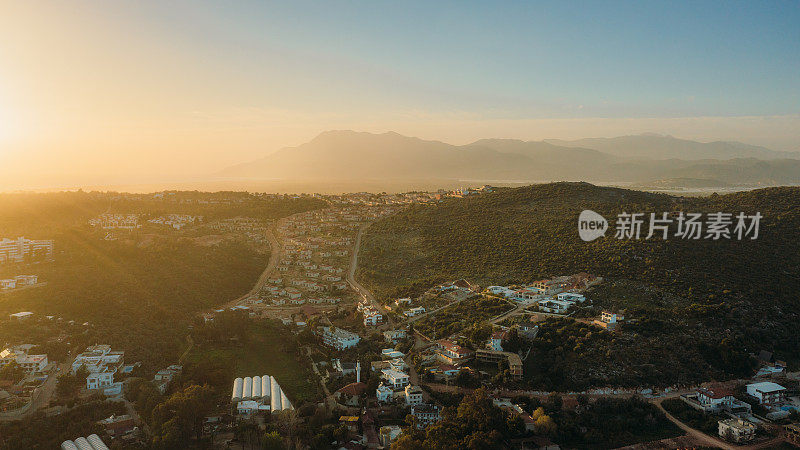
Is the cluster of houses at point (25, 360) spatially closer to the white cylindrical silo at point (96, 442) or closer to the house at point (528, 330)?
the white cylindrical silo at point (96, 442)

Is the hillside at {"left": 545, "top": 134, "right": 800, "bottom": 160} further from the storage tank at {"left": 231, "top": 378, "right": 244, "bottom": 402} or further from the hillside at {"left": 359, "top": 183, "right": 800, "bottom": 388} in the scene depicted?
the storage tank at {"left": 231, "top": 378, "right": 244, "bottom": 402}

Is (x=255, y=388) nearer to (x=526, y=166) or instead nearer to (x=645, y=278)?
(x=645, y=278)

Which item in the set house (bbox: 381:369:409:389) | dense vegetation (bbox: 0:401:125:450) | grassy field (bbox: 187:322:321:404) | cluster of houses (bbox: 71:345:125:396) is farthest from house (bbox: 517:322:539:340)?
cluster of houses (bbox: 71:345:125:396)

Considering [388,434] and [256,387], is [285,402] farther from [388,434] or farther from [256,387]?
[388,434]

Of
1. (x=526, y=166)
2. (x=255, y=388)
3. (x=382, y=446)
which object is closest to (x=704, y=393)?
(x=382, y=446)

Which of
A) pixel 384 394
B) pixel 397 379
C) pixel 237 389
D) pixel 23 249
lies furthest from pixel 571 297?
pixel 23 249

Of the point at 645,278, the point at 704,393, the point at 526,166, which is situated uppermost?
the point at 526,166

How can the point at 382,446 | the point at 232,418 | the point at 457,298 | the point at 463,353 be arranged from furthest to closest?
the point at 457,298, the point at 463,353, the point at 232,418, the point at 382,446
